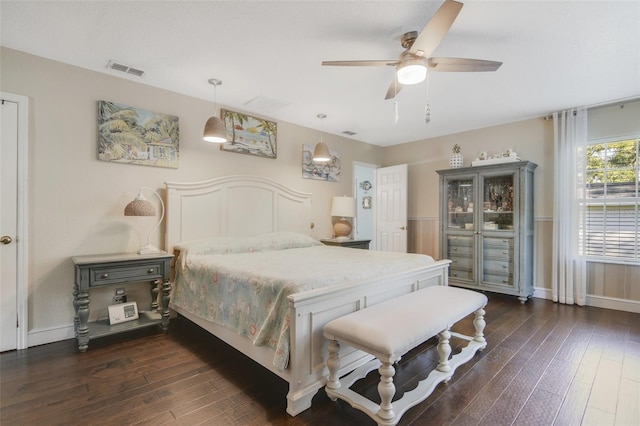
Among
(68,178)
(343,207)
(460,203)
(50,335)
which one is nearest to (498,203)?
(460,203)

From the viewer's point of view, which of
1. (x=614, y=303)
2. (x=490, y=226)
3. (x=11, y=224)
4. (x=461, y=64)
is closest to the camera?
(x=461, y=64)

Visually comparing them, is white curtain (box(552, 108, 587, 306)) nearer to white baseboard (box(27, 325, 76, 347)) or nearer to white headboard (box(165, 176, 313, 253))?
white headboard (box(165, 176, 313, 253))

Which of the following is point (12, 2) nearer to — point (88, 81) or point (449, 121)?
point (88, 81)

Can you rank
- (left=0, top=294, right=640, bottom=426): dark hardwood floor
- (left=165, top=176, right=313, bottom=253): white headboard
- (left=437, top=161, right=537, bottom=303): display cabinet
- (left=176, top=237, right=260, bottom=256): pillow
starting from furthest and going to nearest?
(left=437, top=161, right=537, bottom=303): display cabinet, (left=165, top=176, right=313, bottom=253): white headboard, (left=176, top=237, right=260, bottom=256): pillow, (left=0, top=294, right=640, bottom=426): dark hardwood floor

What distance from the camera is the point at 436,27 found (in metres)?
1.81

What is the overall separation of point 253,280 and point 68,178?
2.14m

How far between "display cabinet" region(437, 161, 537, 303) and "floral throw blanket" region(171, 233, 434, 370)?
1.94m

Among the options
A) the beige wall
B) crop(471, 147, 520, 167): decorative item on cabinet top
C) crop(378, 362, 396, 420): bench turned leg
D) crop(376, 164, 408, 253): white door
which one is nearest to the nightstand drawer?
the beige wall

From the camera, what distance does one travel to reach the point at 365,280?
2211mm

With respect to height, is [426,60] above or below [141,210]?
above

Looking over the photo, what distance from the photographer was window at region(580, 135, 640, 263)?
3.68 meters

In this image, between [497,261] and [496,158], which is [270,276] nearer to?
[497,261]

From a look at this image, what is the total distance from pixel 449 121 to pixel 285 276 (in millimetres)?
3756

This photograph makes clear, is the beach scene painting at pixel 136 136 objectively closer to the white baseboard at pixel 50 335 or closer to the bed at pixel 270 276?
the bed at pixel 270 276
